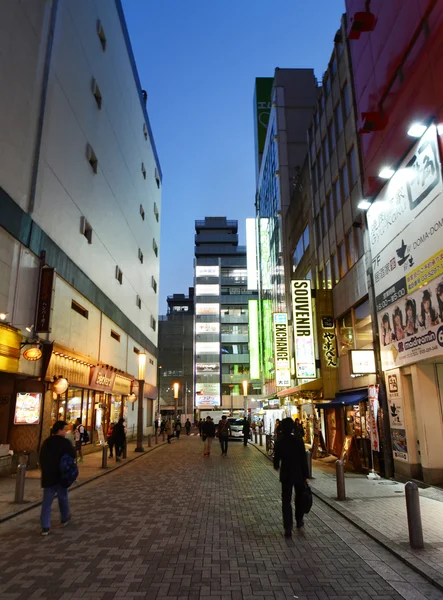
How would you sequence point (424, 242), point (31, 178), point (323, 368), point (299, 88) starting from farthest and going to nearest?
point (299, 88) → point (323, 368) → point (31, 178) → point (424, 242)

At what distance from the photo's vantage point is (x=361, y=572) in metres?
5.80

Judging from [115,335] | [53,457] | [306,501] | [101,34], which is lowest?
[306,501]

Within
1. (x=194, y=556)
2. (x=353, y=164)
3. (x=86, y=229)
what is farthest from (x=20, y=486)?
(x=353, y=164)

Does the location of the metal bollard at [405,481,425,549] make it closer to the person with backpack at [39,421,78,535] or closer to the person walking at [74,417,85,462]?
the person with backpack at [39,421,78,535]

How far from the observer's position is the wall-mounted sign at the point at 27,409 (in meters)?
16.2

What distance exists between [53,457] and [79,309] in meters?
14.6

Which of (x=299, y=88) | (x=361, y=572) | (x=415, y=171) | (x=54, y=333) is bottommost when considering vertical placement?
(x=361, y=572)

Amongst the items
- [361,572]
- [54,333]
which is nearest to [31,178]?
[54,333]

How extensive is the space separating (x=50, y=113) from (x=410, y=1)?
1355 centimetres

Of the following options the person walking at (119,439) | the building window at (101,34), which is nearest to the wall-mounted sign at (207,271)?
the building window at (101,34)

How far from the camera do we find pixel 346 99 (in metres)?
19.0

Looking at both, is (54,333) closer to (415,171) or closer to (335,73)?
(415,171)

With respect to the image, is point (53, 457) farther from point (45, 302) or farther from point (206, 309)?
point (206, 309)

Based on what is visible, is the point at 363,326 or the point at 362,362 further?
the point at 363,326
